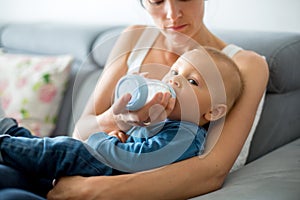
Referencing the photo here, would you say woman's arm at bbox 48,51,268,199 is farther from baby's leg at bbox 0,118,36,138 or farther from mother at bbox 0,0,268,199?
baby's leg at bbox 0,118,36,138

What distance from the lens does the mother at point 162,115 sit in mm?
1090

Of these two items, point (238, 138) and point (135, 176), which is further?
point (238, 138)

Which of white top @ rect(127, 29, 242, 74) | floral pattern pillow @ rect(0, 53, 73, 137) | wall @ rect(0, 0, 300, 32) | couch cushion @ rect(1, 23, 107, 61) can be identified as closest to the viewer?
white top @ rect(127, 29, 242, 74)

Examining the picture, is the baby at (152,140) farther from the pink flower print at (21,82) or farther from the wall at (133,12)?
the pink flower print at (21,82)

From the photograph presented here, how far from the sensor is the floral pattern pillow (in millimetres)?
1964

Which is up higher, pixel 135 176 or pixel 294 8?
pixel 294 8

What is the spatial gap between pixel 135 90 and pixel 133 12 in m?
1.18

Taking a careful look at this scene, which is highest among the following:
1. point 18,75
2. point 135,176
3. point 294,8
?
point 294,8

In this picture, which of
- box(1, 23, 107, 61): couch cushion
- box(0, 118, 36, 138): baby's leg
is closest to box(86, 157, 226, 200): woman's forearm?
box(0, 118, 36, 138): baby's leg

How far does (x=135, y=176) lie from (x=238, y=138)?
0.99 ft

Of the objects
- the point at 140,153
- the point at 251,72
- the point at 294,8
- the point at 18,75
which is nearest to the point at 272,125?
the point at 251,72

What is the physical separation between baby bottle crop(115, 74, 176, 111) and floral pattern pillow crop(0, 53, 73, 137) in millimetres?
881

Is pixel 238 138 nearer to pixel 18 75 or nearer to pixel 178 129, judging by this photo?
pixel 178 129

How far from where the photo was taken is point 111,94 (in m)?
1.43
